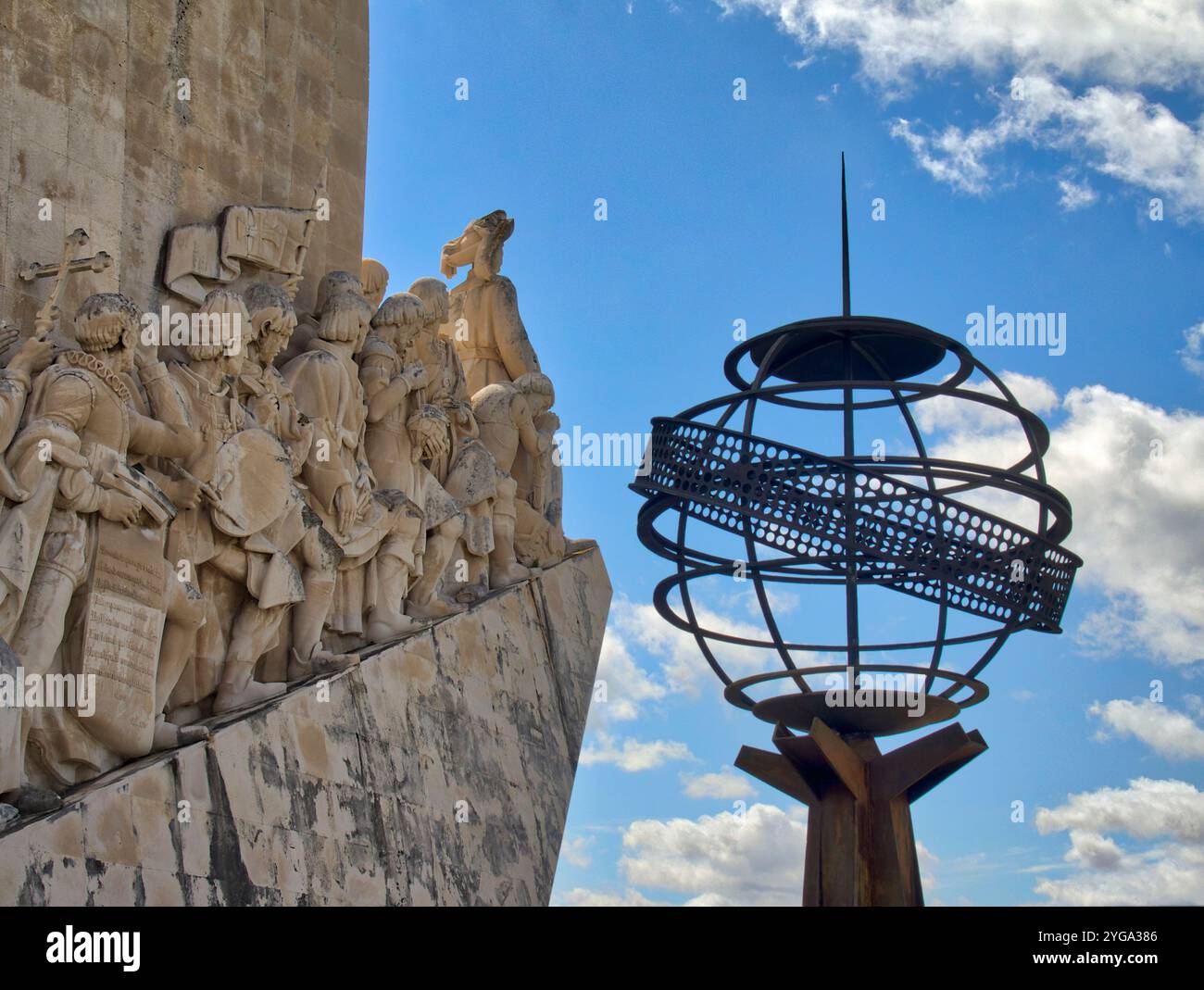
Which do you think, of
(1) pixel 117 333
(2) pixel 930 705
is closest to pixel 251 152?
(1) pixel 117 333

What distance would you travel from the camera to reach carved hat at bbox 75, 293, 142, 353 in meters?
10.7

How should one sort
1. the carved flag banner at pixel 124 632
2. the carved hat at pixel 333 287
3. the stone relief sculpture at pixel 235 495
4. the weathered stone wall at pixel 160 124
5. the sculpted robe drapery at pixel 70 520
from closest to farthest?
the sculpted robe drapery at pixel 70 520
the stone relief sculpture at pixel 235 495
the carved flag banner at pixel 124 632
the weathered stone wall at pixel 160 124
the carved hat at pixel 333 287

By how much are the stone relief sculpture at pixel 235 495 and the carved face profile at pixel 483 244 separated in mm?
830

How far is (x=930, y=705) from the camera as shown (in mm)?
12305

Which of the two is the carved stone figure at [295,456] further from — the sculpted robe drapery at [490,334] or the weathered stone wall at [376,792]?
A: the sculpted robe drapery at [490,334]

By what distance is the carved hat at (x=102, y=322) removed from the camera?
10.7 meters

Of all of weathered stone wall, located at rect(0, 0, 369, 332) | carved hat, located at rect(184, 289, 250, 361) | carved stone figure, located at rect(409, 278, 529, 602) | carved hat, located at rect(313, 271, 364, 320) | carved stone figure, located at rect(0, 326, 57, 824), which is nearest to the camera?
carved stone figure, located at rect(0, 326, 57, 824)

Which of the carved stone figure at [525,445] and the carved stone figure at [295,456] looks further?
the carved stone figure at [525,445]

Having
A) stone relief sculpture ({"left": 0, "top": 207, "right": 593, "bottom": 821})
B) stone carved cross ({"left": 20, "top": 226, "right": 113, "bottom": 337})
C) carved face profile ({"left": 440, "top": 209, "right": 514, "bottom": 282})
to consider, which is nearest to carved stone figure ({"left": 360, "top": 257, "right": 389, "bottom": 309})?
stone relief sculpture ({"left": 0, "top": 207, "right": 593, "bottom": 821})

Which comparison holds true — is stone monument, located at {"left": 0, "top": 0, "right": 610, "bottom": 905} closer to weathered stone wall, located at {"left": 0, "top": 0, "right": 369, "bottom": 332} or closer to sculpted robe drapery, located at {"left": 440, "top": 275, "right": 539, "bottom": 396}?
weathered stone wall, located at {"left": 0, "top": 0, "right": 369, "bottom": 332}

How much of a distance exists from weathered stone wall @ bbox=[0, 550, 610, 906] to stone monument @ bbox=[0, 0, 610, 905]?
0.02 metres

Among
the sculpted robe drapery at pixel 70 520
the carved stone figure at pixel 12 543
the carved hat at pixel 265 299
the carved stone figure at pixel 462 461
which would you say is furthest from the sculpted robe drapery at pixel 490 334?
the carved stone figure at pixel 12 543

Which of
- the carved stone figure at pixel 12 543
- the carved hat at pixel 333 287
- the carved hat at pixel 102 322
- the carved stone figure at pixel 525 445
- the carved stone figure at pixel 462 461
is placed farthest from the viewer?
the carved stone figure at pixel 525 445
